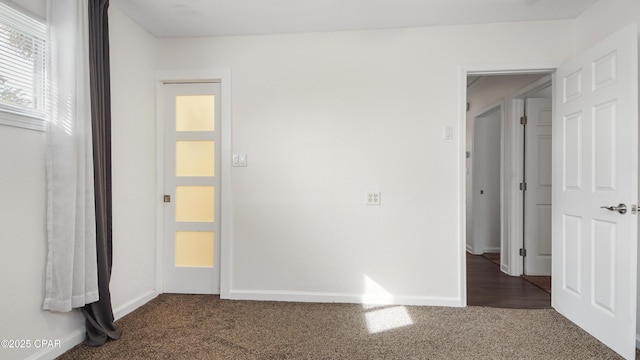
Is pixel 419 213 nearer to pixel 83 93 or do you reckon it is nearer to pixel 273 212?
pixel 273 212

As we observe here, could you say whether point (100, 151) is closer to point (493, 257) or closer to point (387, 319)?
point (387, 319)

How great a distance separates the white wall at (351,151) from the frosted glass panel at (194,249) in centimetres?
30

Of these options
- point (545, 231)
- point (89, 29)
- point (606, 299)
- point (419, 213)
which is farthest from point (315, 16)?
point (545, 231)

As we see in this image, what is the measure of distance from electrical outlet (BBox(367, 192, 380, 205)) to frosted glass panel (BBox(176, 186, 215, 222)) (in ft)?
4.77

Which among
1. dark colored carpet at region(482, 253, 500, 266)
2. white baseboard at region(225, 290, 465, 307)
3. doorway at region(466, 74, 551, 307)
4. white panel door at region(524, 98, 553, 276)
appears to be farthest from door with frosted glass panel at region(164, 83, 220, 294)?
dark colored carpet at region(482, 253, 500, 266)

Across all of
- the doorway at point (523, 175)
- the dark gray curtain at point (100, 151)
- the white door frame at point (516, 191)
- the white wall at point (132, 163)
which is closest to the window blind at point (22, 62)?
the dark gray curtain at point (100, 151)

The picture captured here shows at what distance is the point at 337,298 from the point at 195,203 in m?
1.58

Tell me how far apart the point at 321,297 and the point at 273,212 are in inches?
33.9

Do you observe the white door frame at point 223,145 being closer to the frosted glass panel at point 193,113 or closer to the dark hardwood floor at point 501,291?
the frosted glass panel at point 193,113

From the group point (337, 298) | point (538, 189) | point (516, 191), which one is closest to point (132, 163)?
point (337, 298)

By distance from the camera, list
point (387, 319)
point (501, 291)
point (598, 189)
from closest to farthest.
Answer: point (598, 189) < point (387, 319) < point (501, 291)

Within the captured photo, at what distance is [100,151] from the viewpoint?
216cm

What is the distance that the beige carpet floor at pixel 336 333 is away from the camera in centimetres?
199

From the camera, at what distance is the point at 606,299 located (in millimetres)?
2090
